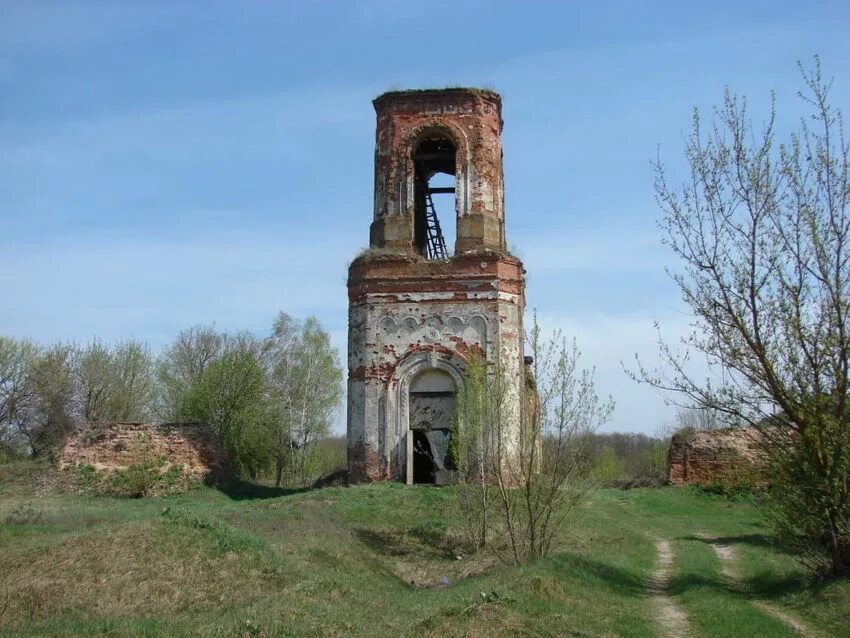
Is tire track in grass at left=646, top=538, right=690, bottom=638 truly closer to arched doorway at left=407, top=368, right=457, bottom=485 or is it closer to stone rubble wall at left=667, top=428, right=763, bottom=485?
arched doorway at left=407, top=368, right=457, bottom=485

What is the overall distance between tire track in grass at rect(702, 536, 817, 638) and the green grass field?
3.5 inches

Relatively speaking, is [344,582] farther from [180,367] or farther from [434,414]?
[180,367]

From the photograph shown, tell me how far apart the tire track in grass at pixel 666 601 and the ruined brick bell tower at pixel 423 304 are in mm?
5931

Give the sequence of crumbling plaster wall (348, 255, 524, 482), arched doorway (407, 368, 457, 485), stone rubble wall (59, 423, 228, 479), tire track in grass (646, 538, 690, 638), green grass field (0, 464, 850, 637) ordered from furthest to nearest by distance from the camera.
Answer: stone rubble wall (59, 423, 228, 479) → arched doorway (407, 368, 457, 485) → crumbling plaster wall (348, 255, 524, 482) → tire track in grass (646, 538, 690, 638) → green grass field (0, 464, 850, 637)

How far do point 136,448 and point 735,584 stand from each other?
604 inches

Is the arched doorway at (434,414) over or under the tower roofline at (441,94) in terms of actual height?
under

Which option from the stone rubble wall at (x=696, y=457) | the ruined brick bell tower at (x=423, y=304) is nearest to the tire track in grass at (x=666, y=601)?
the ruined brick bell tower at (x=423, y=304)

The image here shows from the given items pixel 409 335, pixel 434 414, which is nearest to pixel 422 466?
pixel 434 414

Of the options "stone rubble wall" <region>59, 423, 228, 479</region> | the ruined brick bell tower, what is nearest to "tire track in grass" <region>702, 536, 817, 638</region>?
the ruined brick bell tower

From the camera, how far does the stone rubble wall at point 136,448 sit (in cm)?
2184

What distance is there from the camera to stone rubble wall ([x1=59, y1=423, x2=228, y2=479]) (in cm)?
2184

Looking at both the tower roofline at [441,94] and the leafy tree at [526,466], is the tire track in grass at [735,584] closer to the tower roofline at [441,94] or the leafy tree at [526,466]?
the leafy tree at [526,466]

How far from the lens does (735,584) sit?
12.2 metres

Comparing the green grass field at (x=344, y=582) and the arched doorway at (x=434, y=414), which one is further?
the arched doorway at (x=434, y=414)
